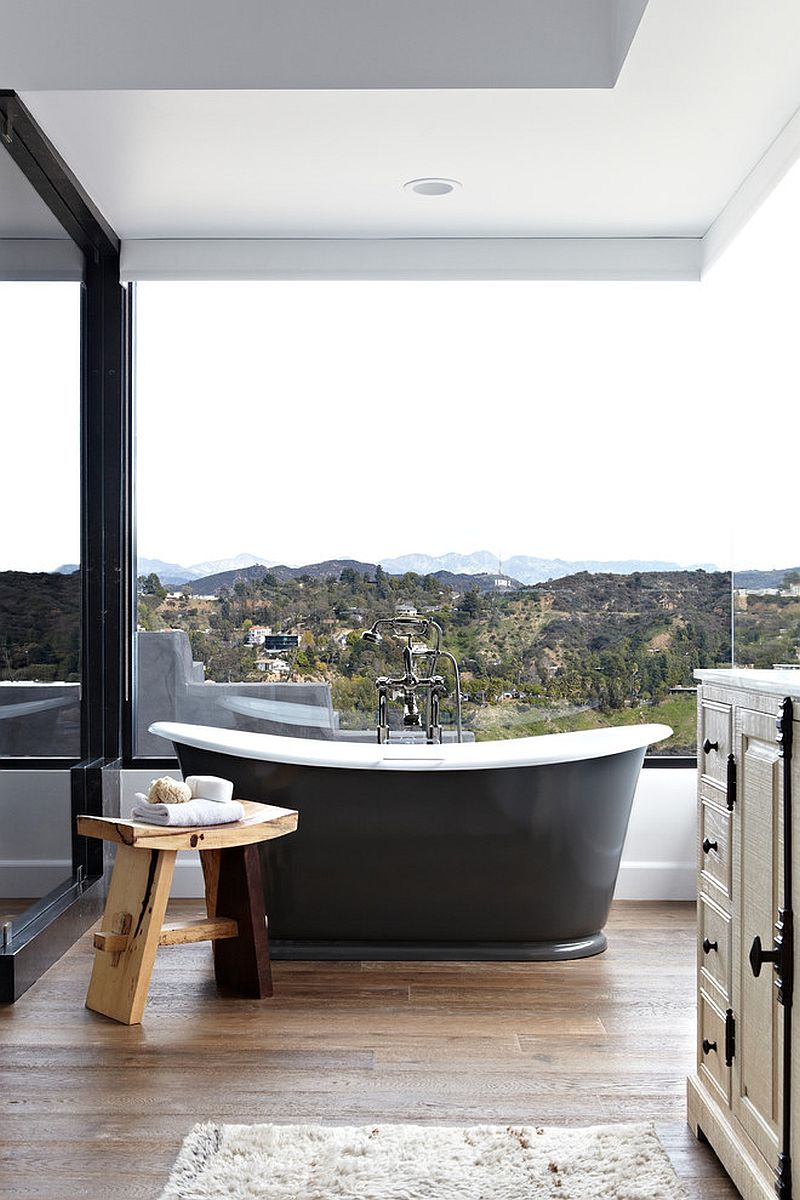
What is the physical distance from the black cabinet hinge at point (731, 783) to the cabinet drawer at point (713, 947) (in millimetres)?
232

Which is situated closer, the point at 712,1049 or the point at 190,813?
the point at 712,1049

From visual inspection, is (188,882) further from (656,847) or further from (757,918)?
(757,918)

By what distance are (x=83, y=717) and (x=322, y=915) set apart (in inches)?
47.1

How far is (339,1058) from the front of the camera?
2951mm

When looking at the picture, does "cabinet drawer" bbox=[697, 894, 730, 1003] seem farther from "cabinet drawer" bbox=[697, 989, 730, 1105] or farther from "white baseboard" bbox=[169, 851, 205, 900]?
"white baseboard" bbox=[169, 851, 205, 900]

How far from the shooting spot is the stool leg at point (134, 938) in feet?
10.6

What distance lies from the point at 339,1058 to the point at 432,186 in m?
2.82

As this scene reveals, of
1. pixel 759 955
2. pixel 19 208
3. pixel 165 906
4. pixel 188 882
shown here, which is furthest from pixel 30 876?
pixel 759 955

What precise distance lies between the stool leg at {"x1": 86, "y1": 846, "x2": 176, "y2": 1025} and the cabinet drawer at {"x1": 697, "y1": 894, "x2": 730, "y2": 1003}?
1498 millimetres

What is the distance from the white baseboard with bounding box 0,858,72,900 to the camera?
342cm

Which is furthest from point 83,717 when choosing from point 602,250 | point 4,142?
point 602,250

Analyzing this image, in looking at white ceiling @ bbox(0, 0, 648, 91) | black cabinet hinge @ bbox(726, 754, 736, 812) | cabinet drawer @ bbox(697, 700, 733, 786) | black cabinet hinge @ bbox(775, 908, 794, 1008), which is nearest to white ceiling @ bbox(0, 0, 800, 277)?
white ceiling @ bbox(0, 0, 648, 91)

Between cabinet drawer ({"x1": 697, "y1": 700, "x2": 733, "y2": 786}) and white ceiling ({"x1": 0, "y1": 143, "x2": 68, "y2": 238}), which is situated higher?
white ceiling ({"x1": 0, "y1": 143, "x2": 68, "y2": 238})

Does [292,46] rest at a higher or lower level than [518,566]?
higher
